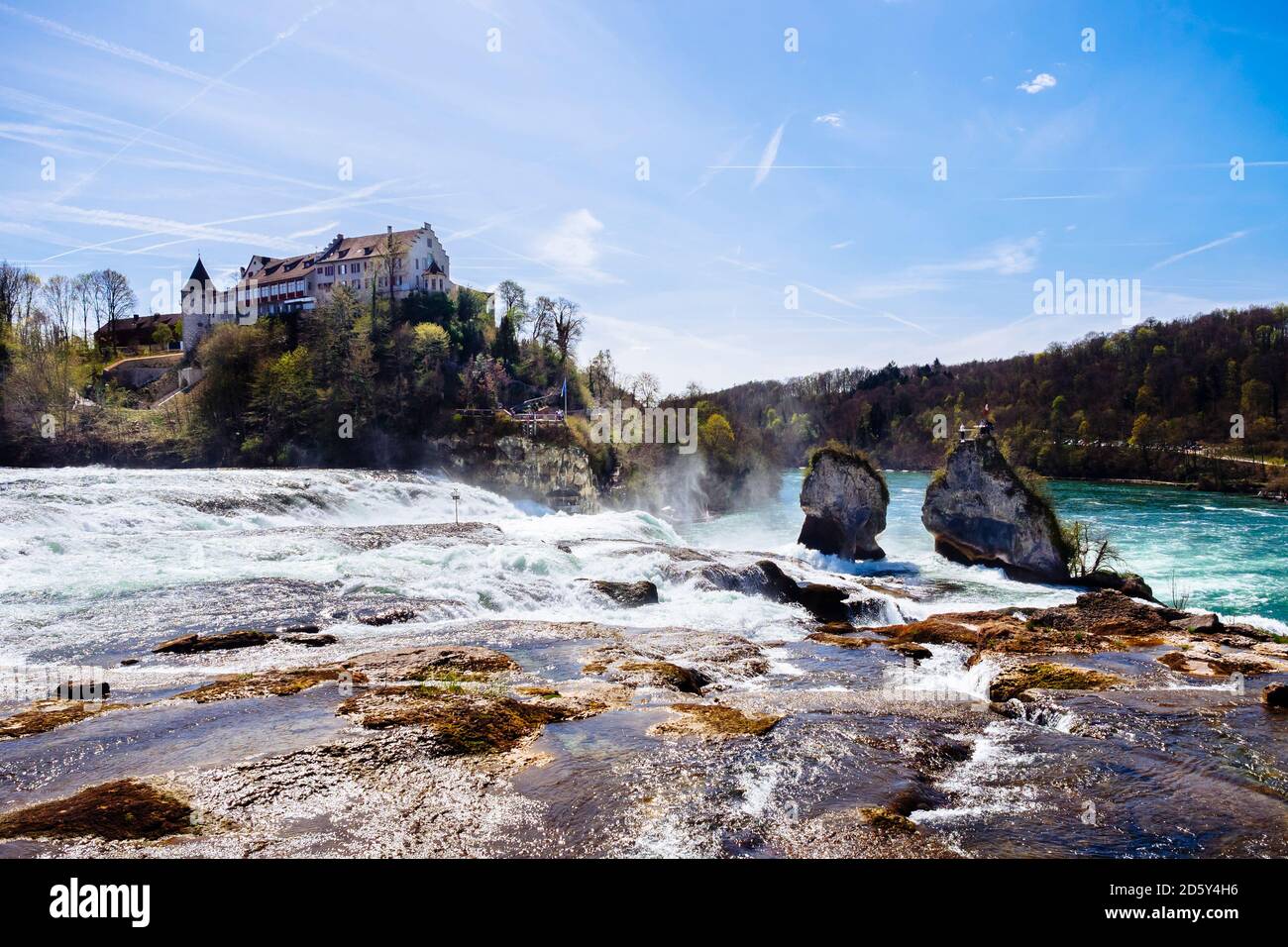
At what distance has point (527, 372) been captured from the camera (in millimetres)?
75438

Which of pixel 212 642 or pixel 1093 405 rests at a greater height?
pixel 1093 405

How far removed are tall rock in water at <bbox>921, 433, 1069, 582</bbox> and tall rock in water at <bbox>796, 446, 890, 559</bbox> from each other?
298 centimetres

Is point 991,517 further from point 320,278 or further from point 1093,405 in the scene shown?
point 1093,405

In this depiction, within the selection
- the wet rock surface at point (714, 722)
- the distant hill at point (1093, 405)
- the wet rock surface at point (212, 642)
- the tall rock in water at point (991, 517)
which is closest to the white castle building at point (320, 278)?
the distant hill at point (1093, 405)

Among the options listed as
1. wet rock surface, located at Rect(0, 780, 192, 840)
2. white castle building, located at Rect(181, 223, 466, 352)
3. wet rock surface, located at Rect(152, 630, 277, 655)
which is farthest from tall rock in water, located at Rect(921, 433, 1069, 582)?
white castle building, located at Rect(181, 223, 466, 352)

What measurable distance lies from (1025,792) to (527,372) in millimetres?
70760

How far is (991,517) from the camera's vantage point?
3544 centimetres

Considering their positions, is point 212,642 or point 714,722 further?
point 212,642

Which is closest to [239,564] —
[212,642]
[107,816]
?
[212,642]

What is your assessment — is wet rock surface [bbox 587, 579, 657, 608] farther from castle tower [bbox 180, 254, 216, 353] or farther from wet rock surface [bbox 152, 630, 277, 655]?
castle tower [bbox 180, 254, 216, 353]

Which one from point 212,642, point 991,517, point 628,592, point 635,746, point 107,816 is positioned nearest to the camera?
point 107,816

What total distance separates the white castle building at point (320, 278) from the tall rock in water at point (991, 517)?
5706 cm

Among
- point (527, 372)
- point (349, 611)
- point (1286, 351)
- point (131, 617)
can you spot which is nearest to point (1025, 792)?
point (349, 611)

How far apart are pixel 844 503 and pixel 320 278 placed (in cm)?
7073
